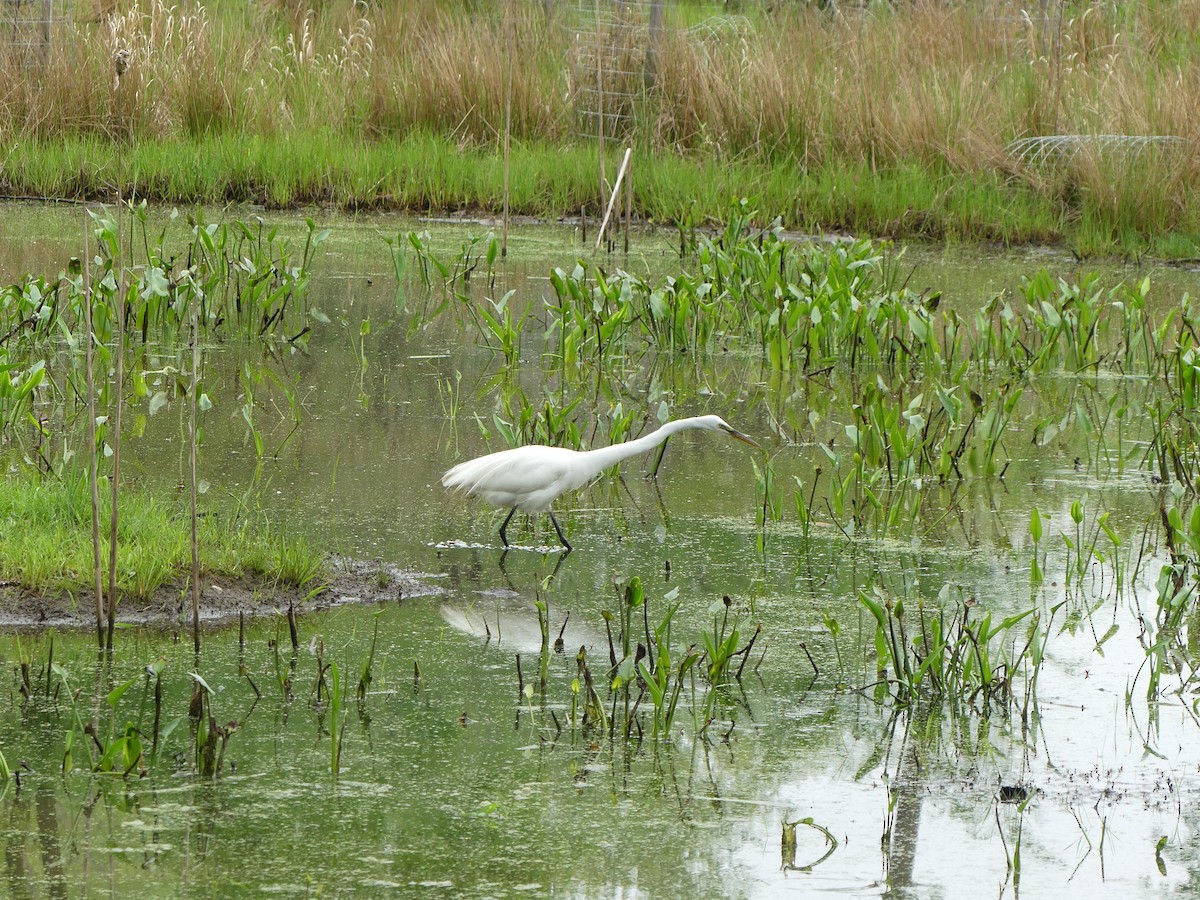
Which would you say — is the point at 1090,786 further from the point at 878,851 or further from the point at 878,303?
the point at 878,303

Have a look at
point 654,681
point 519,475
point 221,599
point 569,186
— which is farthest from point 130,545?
point 569,186

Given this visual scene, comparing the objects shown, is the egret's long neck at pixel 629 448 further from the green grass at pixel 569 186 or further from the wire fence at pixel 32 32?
the wire fence at pixel 32 32

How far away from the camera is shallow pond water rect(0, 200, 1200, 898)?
2.78 metres

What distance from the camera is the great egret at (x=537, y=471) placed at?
464cm

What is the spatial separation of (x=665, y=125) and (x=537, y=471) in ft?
26.3

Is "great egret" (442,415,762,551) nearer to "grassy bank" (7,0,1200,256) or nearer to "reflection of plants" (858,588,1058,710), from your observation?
"reflection of plants" (858,588,1058,710)

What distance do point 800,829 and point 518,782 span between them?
54 centimetres

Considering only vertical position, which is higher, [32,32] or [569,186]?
[32,32]

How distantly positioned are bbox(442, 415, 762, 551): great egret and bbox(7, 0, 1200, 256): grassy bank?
5.73 meters

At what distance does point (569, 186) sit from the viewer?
37.7 feet

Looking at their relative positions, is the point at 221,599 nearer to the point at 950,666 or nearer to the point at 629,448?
the point at 629,448

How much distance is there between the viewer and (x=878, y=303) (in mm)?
7191

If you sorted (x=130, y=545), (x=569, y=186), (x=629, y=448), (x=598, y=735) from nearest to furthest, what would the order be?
(x=598, y=735)
(x=130, y=545)
(x=629, y=448)
(x=569, y=186)

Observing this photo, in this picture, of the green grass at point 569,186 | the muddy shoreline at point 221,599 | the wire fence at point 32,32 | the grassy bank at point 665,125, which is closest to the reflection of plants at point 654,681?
the muddy shoreline at point 221,599
